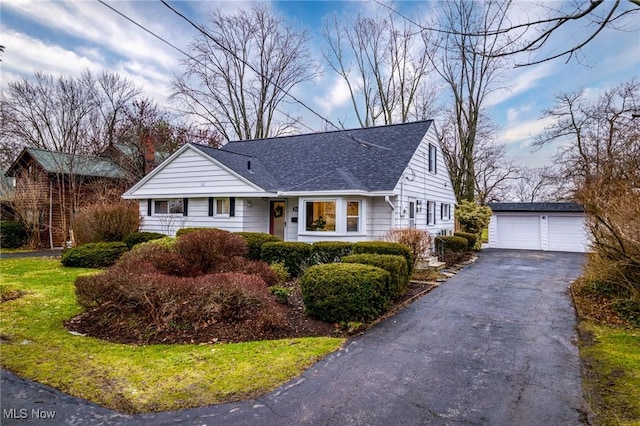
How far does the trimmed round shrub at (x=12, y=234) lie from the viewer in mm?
18453

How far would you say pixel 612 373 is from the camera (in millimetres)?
4258

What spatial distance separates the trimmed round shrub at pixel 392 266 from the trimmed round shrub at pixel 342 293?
2.92 feet

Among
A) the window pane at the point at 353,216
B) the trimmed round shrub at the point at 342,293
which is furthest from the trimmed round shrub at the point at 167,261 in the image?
the window pane at the point at 353,216

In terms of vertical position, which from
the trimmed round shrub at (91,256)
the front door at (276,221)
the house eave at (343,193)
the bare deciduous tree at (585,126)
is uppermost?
the bare deciduous tree at (585,126)

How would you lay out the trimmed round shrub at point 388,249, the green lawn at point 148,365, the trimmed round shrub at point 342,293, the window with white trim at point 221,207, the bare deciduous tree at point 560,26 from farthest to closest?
the window with white trim at point 221,207
the trimmed round shrub at point 388,249
the trimmed round shrub at point 342,293
the bare deciduous tree at point 560,26
the green lawn at point 148,365

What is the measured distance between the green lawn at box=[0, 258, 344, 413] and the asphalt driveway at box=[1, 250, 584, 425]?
0.18m

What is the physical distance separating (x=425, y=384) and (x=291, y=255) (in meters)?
6.71

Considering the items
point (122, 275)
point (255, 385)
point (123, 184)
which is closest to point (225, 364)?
point (255, 385)

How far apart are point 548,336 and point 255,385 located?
4.95 meters

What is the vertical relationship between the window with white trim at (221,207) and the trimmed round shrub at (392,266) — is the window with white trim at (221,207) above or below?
above

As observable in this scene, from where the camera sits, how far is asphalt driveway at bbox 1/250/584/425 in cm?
330

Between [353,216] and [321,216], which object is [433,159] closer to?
[353,216]

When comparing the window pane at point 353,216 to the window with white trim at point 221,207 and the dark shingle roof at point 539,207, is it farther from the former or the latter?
the dark shingle roof at point 539,207

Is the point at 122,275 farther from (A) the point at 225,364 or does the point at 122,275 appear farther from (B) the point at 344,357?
(B) the point at 344,357
